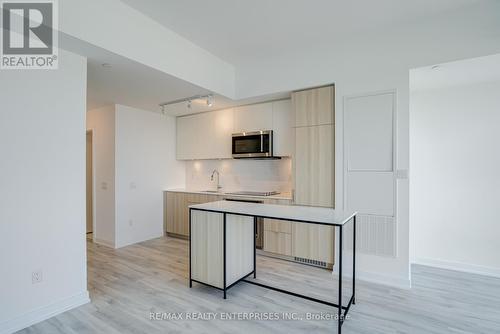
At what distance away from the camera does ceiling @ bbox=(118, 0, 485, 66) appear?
244 centimetres

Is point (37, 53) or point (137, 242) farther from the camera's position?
point (137, 242)

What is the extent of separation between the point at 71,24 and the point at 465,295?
4478mm

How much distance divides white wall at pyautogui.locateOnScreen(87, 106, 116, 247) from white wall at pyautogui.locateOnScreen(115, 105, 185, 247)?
0.11 m

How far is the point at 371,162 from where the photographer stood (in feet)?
9.77

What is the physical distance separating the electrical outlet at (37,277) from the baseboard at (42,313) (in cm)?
24

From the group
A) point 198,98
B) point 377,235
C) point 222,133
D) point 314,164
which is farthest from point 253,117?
point 377,235

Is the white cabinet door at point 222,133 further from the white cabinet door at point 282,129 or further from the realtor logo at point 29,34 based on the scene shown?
the realtor logo at point 29,34

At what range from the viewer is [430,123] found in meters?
3.53

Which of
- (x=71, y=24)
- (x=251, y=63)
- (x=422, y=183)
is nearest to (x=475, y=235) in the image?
(x=422, y=183)

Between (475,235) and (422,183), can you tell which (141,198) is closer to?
(422,183)

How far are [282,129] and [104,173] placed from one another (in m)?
3.14

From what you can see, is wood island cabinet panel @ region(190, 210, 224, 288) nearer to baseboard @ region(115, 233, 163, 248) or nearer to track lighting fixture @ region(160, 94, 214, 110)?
track lighting fixture @ region(160, 94, 214, 110)

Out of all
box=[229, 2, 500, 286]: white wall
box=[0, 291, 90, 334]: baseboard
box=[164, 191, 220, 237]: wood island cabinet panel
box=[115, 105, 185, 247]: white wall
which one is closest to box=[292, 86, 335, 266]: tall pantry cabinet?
box=[229, 2, 500, 286]: white wall

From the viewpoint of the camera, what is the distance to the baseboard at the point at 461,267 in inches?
122
